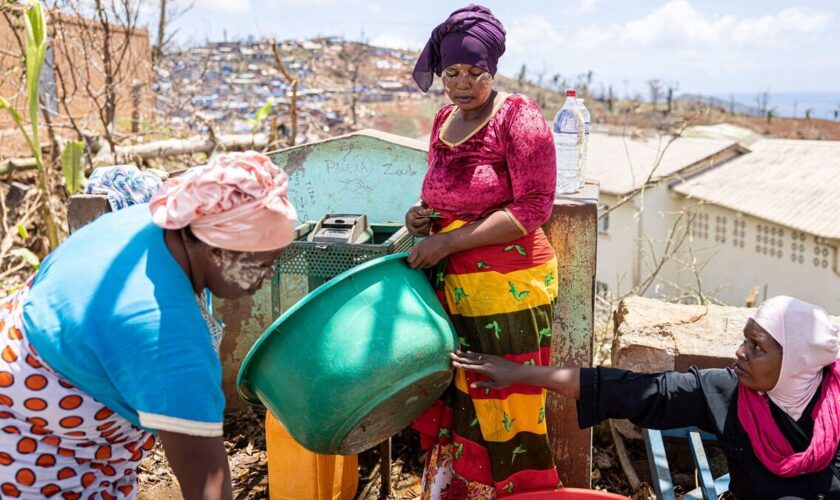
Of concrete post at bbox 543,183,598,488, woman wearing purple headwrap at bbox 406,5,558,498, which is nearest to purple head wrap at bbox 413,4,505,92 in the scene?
woman wearing purple headwrap at bbox 406,5,558,498

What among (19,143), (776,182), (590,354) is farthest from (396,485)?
(776,182)

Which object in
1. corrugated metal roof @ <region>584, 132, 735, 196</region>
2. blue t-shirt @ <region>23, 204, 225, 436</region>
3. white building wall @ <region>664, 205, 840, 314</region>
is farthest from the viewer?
corrugated metal roof @ <region>584, 132, 735, 196</region>

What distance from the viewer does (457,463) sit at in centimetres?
258

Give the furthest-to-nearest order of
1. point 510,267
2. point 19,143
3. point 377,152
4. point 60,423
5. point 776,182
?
point 776,182, point 19,143, point 377,152, point 510,267, point 60,423

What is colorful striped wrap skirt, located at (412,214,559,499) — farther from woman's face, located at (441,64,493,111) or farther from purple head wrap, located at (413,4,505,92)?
purple head wrap, located at (413,4,505,92)

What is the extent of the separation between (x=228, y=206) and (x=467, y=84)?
3.70 feet

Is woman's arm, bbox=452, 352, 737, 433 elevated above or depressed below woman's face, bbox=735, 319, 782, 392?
below

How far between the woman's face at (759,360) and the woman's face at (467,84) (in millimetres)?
1119

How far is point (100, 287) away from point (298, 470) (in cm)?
173

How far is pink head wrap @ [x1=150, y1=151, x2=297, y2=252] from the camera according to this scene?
145cm

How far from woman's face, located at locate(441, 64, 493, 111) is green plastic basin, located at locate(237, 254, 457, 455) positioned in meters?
0.60

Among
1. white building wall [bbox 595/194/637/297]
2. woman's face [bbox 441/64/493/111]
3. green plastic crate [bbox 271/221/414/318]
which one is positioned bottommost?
white building wall [bbox 595/194/637/297]

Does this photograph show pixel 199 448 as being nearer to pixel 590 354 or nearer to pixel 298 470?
pixel 298 470

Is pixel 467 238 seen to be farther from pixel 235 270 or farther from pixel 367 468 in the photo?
→ pixel 367 468
